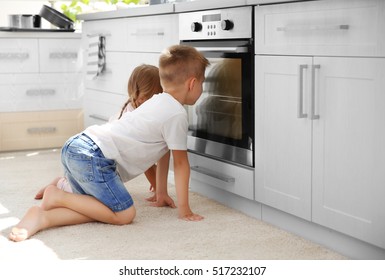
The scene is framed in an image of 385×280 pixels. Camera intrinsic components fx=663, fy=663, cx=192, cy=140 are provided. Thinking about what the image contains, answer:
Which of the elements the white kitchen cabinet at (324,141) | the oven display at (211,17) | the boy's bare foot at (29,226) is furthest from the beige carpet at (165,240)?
the oven display at (211,17)

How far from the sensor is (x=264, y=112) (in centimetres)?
251

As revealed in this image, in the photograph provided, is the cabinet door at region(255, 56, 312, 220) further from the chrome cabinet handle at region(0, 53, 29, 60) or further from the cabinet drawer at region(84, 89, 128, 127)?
the chrome cabinet handle at region(0, 53, 29, 60)

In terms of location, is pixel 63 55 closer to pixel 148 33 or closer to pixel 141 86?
pixel 148 33

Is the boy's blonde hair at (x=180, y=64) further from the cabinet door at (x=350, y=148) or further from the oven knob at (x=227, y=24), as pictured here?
the cabinet door at (x=350, y=148)

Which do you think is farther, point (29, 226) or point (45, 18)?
point (45, 18)

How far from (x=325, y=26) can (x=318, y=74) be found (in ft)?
0.52

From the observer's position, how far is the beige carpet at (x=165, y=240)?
2.22m

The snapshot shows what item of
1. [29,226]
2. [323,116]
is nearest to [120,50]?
[29,226]

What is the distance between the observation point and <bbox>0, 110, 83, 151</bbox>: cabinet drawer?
4.44 meters

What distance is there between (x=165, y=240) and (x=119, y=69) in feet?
5.33

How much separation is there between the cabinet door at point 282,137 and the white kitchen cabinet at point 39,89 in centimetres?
233

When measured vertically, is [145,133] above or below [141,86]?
below

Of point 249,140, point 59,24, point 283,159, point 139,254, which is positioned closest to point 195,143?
point 249,140

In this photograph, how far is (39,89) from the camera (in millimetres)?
4508
